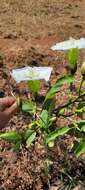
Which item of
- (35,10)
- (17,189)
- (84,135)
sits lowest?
(17,189)

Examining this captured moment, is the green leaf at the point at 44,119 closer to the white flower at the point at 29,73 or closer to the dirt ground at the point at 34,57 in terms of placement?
the white flower at the point at 29,73

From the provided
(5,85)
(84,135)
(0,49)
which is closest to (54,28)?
(0,49)

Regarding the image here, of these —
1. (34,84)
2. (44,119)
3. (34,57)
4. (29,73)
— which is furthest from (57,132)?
(34,57)

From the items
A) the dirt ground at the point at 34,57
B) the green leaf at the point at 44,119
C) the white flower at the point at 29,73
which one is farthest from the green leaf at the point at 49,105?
the dirt ground at the point at 34,57

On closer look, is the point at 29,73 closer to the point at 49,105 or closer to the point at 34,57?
the point at 49,105

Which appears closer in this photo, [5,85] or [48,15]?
[5,85]

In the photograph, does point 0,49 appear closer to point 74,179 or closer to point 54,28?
point 54,28

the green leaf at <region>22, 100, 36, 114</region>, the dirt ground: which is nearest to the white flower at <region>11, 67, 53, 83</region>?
the green leaf at <region>22, 100, 36, 114</region>

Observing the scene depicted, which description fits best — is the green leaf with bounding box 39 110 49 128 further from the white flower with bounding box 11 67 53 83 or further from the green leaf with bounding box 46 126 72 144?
the white flower with bounding box 11 67 53 83
